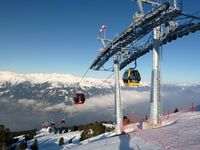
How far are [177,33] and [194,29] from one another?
5.52ft

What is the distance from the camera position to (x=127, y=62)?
127 feet

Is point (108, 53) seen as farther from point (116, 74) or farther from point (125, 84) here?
point (125, 84)

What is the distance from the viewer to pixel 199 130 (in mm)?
22109

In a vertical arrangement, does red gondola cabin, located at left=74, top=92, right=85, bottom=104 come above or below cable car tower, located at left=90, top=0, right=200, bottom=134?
below

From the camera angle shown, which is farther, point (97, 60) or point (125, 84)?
point (97, 60)

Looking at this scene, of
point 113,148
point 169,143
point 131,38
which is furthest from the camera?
point 131,38

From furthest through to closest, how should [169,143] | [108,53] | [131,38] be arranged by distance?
[108,53]
[131,38]
[169,143]

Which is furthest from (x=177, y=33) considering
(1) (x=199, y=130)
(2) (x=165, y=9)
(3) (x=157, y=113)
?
(1) (x=199, y=130)

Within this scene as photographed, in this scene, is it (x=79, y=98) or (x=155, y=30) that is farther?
(x=79, y=98)

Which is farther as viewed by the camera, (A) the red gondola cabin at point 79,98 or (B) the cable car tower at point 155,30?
(A) the red gondola cabin at point 79,98

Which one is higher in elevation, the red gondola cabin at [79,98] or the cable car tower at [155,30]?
the cable car tower at [155,30]

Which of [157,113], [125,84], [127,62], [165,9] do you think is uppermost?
[165,9]

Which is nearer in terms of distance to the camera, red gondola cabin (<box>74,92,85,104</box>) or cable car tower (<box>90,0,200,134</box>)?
cable car tower (<box>90,0,200,134</box>)

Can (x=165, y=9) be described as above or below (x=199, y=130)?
above
